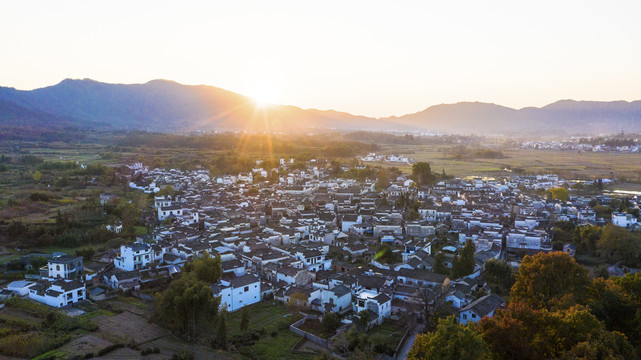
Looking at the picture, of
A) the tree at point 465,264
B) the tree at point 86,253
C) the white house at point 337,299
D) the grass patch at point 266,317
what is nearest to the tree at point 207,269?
the grass patch at point 266,317

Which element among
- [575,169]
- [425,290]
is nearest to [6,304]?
[425,290]

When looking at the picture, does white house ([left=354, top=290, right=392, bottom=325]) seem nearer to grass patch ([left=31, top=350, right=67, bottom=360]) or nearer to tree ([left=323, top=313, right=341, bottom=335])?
tree ([left=323, top=313, right=341, bottom=335])

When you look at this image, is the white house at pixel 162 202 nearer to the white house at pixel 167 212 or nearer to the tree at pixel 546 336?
the white house at pixel 167 212

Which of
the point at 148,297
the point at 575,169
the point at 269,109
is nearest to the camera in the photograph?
the point at 148,297

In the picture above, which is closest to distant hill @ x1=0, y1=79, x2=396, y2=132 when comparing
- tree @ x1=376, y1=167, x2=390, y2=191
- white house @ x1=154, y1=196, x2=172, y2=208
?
tree @ x1=376, y1=167, x2=390, y2=191

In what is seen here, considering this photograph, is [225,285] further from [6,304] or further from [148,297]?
[6,304]

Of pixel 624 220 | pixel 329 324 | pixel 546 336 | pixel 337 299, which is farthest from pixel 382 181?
pixel 546 336
